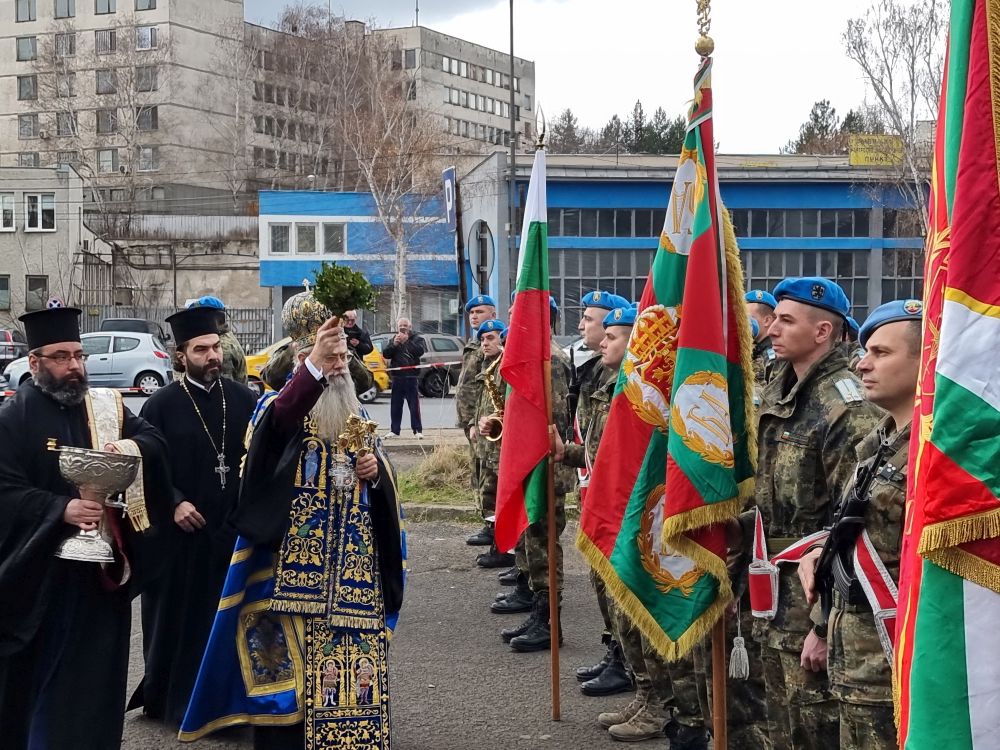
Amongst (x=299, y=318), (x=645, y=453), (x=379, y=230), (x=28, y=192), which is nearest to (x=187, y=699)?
(x=299, y=318)

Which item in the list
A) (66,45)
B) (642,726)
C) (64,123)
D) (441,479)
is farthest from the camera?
(66,45)

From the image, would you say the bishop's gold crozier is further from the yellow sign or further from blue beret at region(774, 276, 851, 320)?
the yellow sign

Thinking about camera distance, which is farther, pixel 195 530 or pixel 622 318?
pixel 622 318

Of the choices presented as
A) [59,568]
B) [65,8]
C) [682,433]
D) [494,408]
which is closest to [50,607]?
[59,568]

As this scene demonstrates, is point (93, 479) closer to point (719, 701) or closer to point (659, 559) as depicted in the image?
point (659, 559)

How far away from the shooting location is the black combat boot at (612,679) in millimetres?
6574

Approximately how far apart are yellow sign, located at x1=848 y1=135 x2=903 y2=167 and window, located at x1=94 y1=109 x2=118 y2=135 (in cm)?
4246

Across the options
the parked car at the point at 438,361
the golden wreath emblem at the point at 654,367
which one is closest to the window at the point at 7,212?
the parked car at the point at 438,361

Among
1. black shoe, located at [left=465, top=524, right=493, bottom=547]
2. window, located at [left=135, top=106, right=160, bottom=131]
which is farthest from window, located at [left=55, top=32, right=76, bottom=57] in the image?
black shoe, located at [left=465, top=524, right=493, bottom=547]

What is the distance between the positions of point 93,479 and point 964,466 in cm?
354

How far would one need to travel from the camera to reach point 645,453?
441 centimetres

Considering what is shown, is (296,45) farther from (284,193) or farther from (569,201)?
(569,201)

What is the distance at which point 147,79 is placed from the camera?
2542 inches

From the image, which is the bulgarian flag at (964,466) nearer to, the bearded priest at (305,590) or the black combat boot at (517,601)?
the bearded priest at (305,590)
